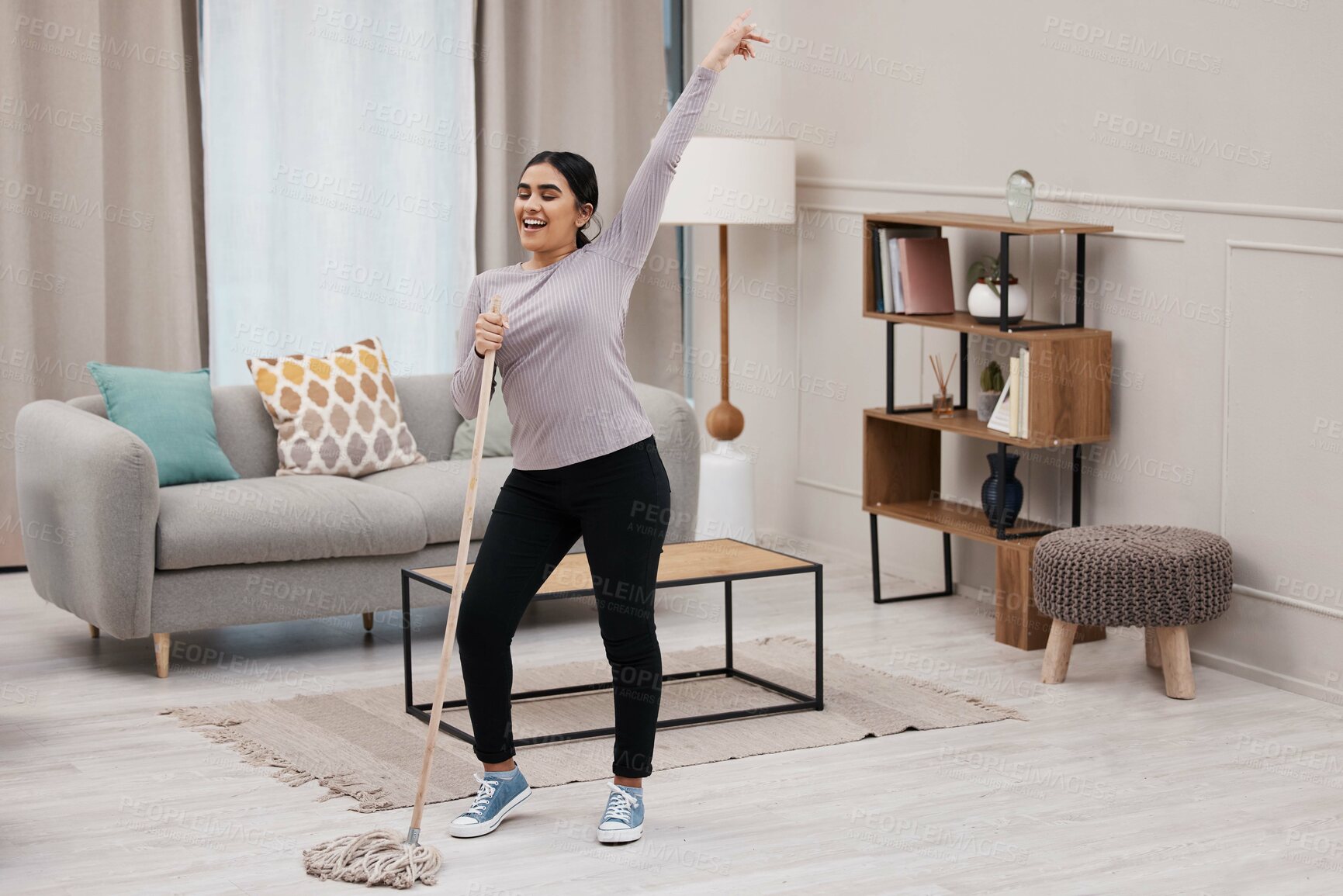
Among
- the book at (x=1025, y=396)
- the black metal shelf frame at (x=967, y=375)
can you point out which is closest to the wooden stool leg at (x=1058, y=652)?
the black metal shelf frame at (x=967, y=375)

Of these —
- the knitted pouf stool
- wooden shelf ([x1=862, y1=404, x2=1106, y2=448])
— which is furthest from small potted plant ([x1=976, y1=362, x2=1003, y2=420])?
the knitted pouf stool

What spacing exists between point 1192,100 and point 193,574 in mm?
2890

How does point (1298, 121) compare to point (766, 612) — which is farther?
point (766, 612)

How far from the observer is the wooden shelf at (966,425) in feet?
14.3

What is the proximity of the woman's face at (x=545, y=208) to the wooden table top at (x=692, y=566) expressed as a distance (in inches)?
37.9

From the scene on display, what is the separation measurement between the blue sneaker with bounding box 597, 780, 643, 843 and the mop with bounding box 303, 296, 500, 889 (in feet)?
1.03

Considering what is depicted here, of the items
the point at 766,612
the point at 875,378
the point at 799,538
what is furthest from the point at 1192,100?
the point at 799,538

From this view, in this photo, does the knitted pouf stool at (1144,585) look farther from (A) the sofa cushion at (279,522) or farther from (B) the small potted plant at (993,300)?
(A) the sofa cushion at (279,522)

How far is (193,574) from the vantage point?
4.14m

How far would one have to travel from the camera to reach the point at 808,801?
3211mm

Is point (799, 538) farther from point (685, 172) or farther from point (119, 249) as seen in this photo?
point (119, 249)

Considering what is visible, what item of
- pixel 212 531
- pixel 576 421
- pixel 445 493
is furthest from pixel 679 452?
pixel 576 421

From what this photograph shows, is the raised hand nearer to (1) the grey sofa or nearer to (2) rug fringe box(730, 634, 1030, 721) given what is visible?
(2) rug fringe box(730, 634, 1030, 721)

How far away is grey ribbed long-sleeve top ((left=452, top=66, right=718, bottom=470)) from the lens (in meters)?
2.79
